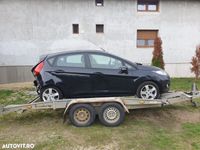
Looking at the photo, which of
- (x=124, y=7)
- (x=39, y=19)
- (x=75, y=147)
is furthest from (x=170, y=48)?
(x=75, y=147)

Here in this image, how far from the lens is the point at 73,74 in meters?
6.45

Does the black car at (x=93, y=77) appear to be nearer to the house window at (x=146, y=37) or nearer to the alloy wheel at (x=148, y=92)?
the alloy wheel at (x=148, y=92)

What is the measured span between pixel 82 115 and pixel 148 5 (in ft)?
44.2

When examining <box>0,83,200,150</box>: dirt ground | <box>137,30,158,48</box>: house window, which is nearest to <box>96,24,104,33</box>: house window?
<box>137,30,158,48</box>: house window

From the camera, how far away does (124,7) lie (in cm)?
1697

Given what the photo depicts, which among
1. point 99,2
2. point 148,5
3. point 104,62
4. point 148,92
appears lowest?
point 148,92

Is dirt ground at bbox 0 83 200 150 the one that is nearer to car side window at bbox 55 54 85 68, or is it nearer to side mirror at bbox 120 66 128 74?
side mirror at bbox 120 66 128 74

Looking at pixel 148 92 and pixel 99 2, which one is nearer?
pixel 148 92

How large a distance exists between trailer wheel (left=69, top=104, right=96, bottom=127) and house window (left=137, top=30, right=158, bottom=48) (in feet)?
40.1

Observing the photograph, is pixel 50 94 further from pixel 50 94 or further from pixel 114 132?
pixel 114 132

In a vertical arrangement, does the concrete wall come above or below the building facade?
below

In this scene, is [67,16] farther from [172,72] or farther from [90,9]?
[172,72]

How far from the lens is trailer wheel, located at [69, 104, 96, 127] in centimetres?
613

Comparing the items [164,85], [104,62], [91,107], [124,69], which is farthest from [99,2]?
[91,107]
